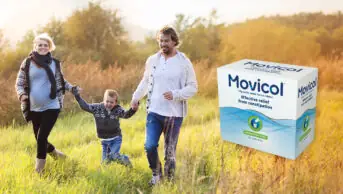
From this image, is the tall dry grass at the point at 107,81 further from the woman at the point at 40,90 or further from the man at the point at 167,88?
the man at the point at 167,88

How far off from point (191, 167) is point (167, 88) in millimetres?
733

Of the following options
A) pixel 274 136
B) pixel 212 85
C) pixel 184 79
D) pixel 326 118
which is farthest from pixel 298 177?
pixel 212 85

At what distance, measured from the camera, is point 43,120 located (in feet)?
13.6

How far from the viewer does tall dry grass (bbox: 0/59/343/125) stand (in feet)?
21.6

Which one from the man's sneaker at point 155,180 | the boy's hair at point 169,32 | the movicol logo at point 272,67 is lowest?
the man's sneaker at point 155,180

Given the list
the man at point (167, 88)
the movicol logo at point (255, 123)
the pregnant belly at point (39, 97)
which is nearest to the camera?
the man at point (167, 88)

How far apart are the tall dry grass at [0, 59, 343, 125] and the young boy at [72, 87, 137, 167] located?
234 cm

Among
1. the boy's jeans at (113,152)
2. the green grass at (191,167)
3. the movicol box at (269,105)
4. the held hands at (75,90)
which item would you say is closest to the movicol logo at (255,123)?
the movicol box at (269,105)

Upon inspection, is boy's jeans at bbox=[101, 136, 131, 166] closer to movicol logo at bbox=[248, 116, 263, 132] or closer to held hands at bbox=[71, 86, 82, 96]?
held hands at bbox=[71, 86, 82, 96]

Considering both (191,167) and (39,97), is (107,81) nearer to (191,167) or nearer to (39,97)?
(39,97)

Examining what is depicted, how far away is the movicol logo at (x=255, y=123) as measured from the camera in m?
4.02

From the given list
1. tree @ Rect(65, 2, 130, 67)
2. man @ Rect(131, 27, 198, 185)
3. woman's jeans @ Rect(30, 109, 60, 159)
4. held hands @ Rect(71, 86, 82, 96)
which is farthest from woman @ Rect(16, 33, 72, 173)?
tree @ Rect(65, 2, 130, 67)

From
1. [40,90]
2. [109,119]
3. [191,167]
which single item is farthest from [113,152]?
[40,90]

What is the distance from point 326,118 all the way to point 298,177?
1555 mm
